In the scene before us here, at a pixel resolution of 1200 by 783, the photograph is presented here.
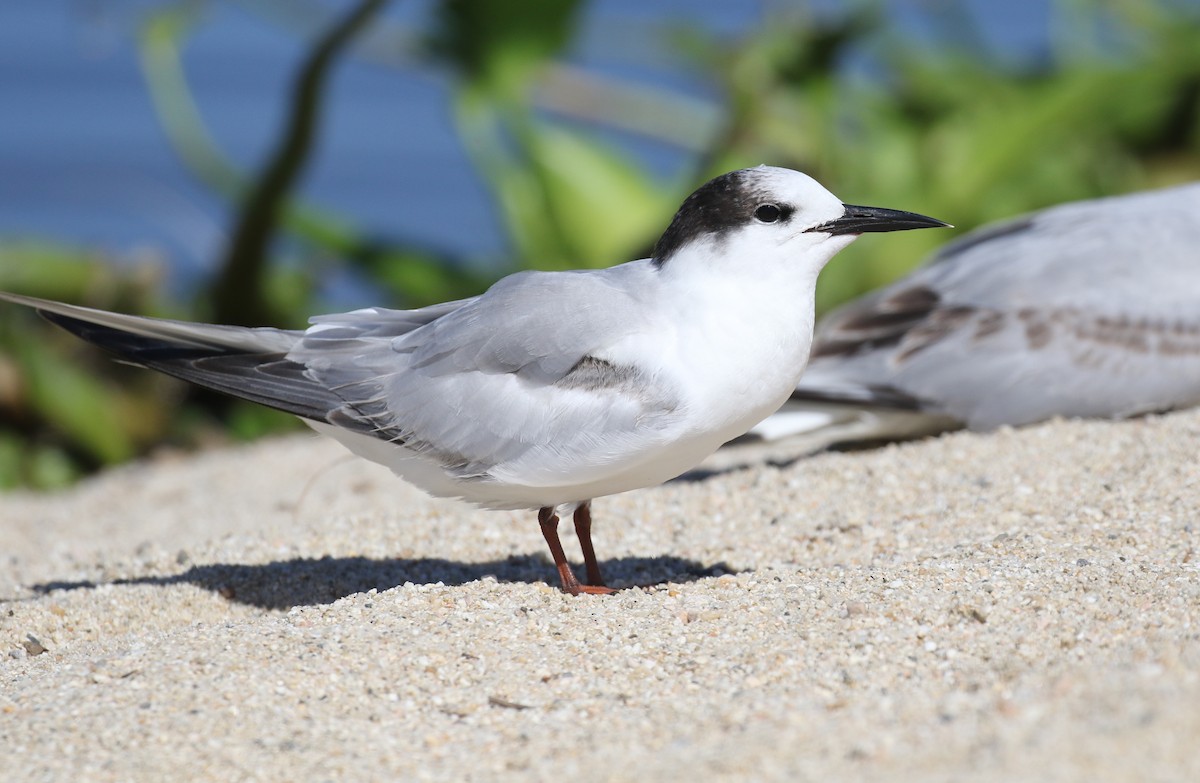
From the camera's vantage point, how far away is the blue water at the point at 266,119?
8406 millimetres

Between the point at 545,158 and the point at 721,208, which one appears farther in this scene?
the point at 545,158

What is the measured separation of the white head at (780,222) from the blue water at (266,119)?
4.09 m

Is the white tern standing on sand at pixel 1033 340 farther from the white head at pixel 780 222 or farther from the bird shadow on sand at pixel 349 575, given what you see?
the white head at pixel 780 222

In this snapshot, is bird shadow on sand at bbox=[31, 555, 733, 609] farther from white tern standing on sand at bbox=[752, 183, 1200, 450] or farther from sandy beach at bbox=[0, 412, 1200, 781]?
white tern standing on sand at bbox=[752, 183, 1200, 450]

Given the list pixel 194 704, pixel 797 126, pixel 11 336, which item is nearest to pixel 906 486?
pixel 194 704

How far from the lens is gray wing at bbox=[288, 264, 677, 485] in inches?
127

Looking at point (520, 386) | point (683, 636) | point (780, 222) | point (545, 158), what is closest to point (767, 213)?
point (780, 222)

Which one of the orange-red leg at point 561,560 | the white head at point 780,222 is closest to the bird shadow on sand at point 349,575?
the orange-red leg at point 561,560

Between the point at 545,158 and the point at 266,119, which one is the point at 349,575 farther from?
the point at 266,119

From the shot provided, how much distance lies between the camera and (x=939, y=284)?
5031 millimetres

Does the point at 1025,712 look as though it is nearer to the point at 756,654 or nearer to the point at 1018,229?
the point at 756,654

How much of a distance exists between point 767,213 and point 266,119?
6.97 metres

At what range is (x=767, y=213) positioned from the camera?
3.29 metres

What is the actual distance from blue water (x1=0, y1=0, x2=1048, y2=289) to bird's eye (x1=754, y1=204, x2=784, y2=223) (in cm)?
411
